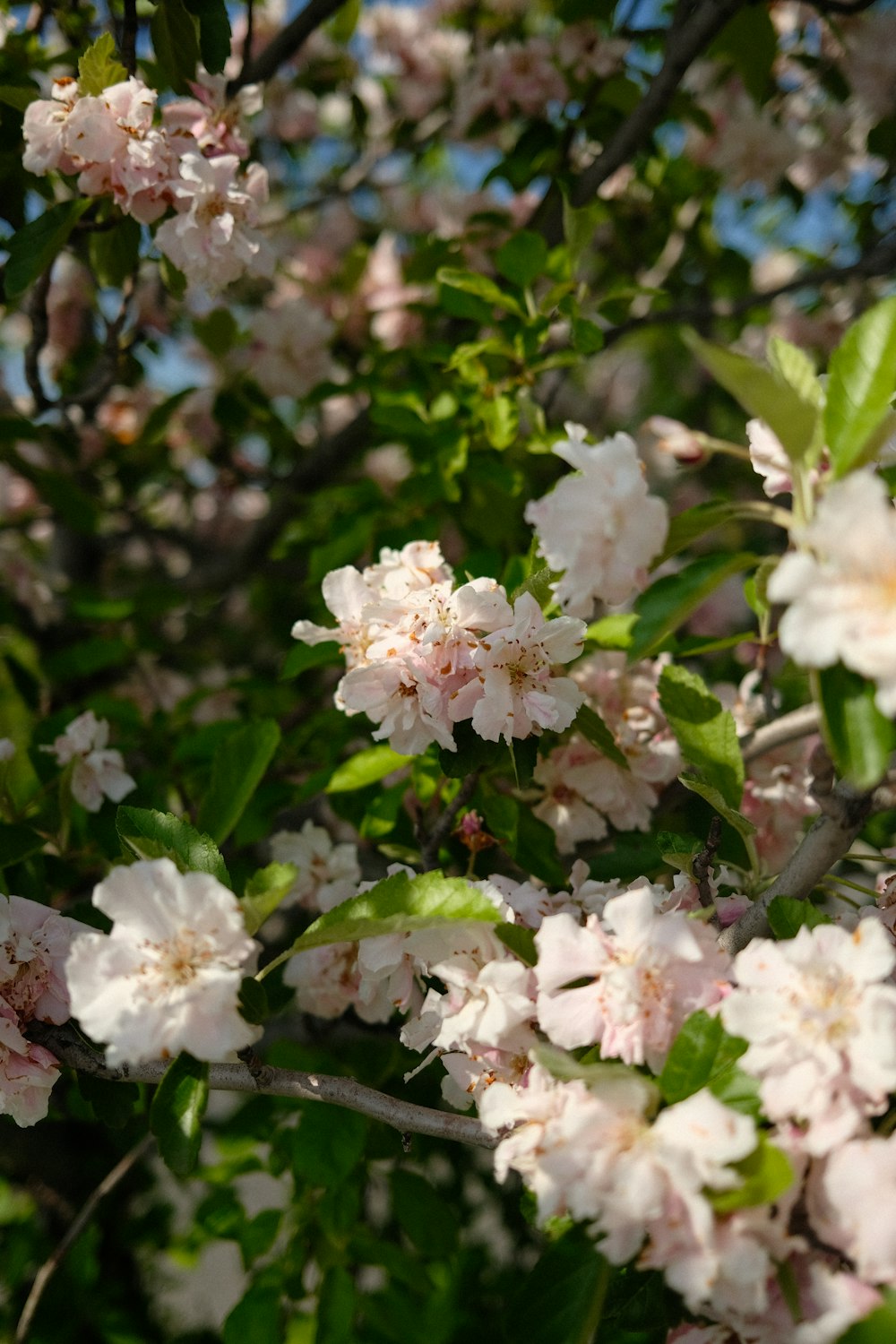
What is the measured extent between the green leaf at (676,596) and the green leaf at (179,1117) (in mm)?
624

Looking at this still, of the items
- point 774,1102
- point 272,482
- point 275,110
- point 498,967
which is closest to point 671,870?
point 498,967

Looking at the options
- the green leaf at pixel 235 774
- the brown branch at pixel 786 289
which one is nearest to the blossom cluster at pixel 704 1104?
the green leaf at pixel 235 774

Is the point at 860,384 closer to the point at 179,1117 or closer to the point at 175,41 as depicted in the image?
the point at 179,1117

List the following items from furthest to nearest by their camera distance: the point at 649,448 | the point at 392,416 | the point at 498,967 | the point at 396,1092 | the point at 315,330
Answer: the point at 649,448 → the point at 315,330 → the point at 392,416 → the point at 396,1092 → the point at 498,967

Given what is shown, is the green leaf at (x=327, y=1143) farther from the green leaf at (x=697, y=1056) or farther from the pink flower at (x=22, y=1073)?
the green leaf at (x=697, y=1056)

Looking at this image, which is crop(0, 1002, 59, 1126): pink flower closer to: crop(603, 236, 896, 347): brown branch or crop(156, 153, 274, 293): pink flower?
crop(156, 153, 274, 293): pink flower

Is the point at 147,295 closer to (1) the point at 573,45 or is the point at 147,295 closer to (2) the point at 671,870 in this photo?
(1) the point at 573,45

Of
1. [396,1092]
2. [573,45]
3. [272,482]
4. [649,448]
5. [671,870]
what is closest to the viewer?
[671,870]

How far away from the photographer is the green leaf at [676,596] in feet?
3.00

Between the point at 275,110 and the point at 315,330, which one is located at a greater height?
the point at 275,110

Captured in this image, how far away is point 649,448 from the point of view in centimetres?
345

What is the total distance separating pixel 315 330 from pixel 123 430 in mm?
1091

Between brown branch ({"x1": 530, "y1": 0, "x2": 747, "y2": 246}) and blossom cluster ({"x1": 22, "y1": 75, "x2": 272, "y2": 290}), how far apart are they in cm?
76

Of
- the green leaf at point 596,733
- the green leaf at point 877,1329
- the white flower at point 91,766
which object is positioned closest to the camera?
the green leaf at point 877,1329
